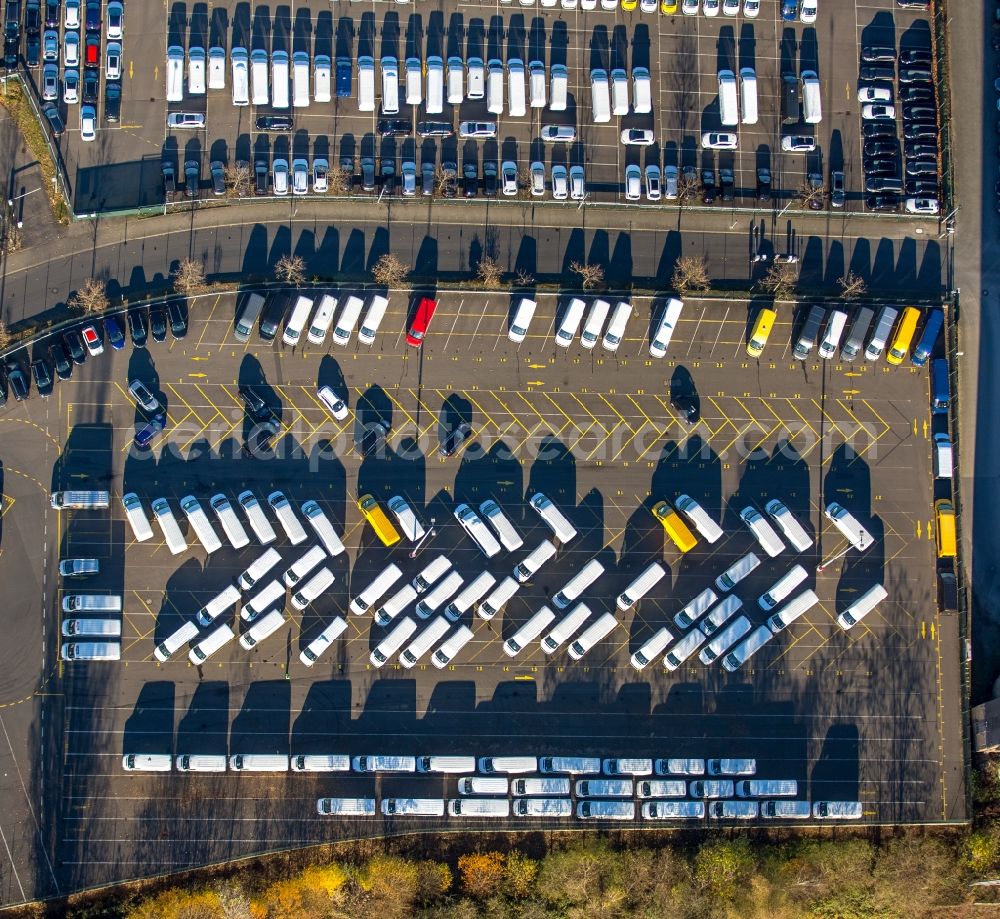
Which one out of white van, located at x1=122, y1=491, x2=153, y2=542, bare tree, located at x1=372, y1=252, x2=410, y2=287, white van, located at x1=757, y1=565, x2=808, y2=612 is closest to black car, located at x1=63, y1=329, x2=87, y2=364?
white van, located at x1=122, y1=491, x2=153, y2=542

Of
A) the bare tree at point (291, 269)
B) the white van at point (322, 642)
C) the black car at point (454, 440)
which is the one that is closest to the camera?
the white van at point (322, 642)

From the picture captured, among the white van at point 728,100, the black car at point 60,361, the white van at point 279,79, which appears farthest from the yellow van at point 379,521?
the white van at point 728,100

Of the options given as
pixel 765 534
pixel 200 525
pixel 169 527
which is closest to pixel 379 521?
pixel 200 525

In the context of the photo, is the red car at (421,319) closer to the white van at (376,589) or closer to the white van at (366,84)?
the white van at (366,84)

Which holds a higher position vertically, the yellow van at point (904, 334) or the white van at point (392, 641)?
the yellow van at point (904, 334)

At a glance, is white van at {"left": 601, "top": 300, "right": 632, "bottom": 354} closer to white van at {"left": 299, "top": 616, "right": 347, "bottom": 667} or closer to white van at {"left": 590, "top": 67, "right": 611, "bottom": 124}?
white van at {"left": 590, "top": 67, "right": 611, "bottom": 124}

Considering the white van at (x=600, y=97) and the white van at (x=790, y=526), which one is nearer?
the white van at (x=790, y=526)

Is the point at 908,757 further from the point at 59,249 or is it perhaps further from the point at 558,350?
the point at 59,249
